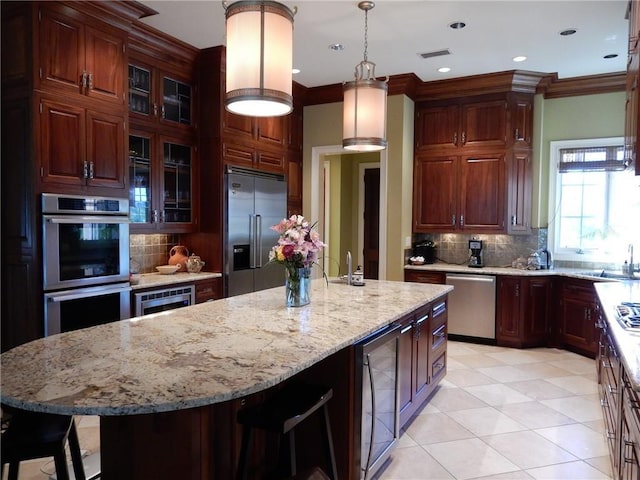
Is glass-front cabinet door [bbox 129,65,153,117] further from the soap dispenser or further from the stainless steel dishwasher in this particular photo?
the stainless steel dishwasher

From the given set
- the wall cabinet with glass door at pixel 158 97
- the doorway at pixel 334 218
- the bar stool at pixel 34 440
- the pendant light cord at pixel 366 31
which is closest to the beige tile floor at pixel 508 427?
the bar stool at pixel 34 440

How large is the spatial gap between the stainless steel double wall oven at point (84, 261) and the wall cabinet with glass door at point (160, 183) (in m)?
0.54

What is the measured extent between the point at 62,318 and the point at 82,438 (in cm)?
83

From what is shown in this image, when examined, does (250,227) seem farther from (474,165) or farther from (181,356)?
(181,356)

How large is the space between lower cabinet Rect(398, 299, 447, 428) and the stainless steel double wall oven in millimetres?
2211

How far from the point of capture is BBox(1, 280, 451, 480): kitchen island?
1420 millimetres

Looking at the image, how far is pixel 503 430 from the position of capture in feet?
10.5

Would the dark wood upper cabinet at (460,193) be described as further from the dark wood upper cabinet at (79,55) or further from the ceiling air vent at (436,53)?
the dark wood upper cabinet at (79,55)

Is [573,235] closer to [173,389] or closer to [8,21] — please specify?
[173,389]

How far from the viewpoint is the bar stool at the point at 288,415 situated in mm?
1768

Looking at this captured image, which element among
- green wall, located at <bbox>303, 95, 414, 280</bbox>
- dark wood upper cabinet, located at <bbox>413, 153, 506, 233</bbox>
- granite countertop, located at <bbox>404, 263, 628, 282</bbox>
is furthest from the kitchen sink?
green wall, located at <bbox>303, 95, 414, 280</bbox>

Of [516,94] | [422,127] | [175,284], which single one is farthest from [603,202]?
[175,284]

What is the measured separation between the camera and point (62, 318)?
3.23 metres

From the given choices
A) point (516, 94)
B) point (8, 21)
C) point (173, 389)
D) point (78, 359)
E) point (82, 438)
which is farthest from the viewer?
point (516, 94)
